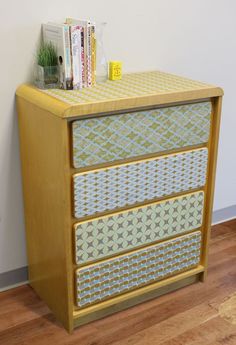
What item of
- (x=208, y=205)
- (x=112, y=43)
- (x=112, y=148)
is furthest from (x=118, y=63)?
(x=208, y=205)

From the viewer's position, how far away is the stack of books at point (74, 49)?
72.1 inches

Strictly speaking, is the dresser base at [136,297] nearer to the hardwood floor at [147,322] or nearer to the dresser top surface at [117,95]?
the hardwood floor at [147,322]

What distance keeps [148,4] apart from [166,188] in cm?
84

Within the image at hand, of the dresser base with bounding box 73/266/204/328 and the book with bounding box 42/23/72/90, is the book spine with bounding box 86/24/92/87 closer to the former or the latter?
the book with bounding box 42/23/72/90

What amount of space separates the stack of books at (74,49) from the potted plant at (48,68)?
1.1 inches

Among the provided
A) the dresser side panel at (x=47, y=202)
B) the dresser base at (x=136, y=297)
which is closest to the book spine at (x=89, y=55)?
the dresser side panel at (x=47, y=202)

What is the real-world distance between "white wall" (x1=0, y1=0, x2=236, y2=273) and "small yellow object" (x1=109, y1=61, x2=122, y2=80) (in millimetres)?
87

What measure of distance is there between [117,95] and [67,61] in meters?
0.24

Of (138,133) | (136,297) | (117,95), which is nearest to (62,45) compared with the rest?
(117,95)

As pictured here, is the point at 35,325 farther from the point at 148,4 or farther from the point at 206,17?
the point at 206,17

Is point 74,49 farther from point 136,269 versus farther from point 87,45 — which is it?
point 136,269

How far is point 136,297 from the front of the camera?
212 centimetres

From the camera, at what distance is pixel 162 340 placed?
6.27 ft

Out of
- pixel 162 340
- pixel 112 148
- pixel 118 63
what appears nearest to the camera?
pixel 112 148
